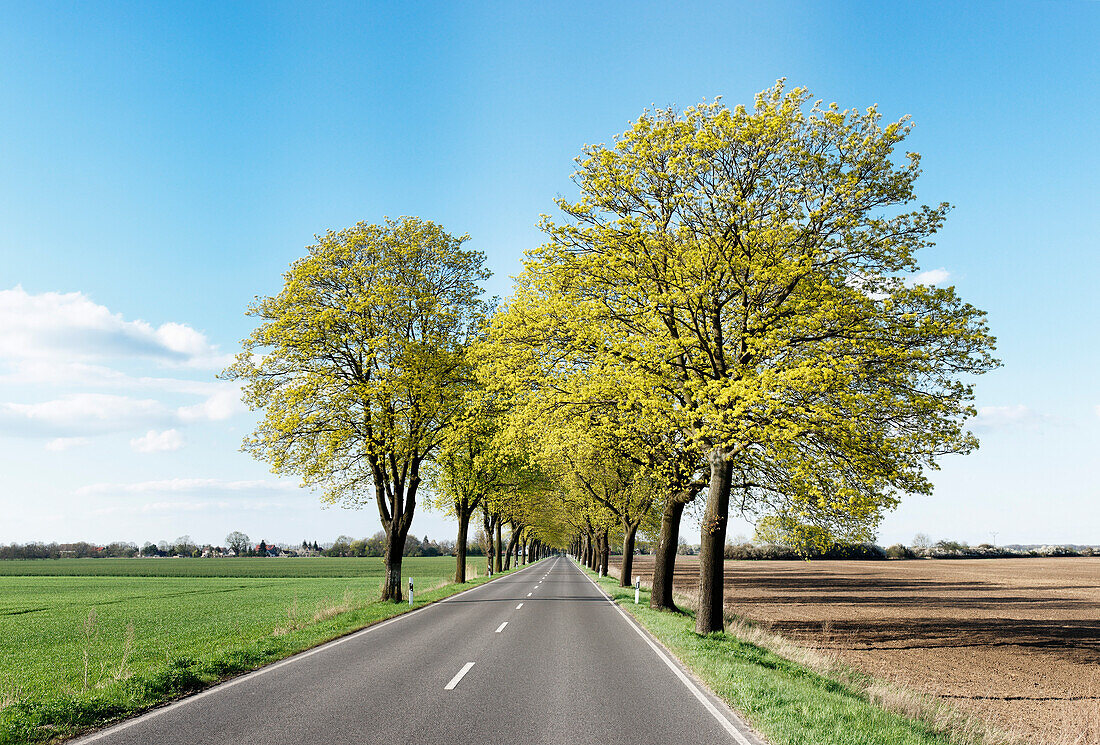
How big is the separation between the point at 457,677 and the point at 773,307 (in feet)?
31.3

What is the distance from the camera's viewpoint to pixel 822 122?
1331 centimetres

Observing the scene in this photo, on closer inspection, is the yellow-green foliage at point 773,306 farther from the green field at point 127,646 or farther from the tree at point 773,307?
the green field at point 127,646

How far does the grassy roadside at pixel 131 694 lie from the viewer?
711 cm

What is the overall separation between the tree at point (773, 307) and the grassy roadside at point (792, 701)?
10.3 feet

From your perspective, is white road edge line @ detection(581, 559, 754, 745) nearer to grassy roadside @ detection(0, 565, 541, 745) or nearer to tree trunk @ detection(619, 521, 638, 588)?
grassy roadside @ detection(0, 565, 541, 745)

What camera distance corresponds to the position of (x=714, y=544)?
15.7 m

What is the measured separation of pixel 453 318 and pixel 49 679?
15.9 metres

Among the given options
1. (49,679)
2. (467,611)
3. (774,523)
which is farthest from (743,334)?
(49,679)

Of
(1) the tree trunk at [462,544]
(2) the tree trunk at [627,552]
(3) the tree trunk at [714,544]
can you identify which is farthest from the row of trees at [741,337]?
(1) the tree trunk at [462,544]

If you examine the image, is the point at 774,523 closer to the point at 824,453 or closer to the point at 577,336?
the point at 824,453

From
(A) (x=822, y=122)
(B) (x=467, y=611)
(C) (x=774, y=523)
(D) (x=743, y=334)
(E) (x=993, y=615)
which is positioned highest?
(A) (x=822, y=122)

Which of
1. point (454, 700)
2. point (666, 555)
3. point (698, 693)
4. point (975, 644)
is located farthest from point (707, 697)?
point (975, 644)

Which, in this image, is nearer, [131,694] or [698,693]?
[131,694]

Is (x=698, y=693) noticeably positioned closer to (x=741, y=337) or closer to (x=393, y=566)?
(x=741, y=337)
